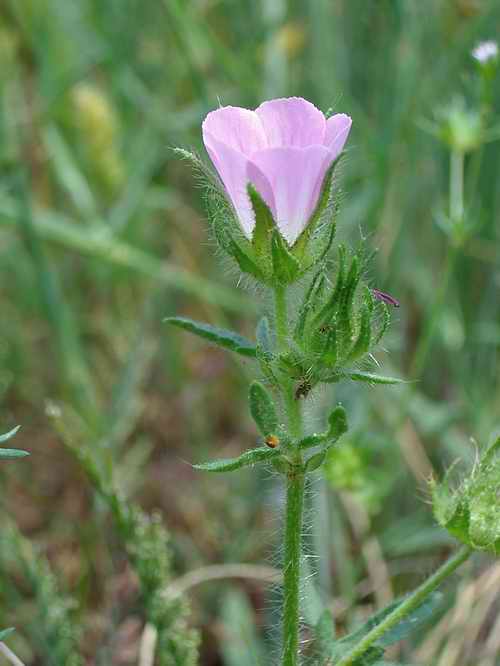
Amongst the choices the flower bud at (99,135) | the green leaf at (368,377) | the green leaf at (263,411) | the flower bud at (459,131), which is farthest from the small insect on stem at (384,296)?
the flower bud at (99,135)

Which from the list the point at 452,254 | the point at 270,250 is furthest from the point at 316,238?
the point at 452,254

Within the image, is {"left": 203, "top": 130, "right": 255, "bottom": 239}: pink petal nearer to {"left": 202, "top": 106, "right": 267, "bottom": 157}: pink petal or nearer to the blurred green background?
{"left": 202, "top": 106, "right": 267, "bottom": 157}: pink petal

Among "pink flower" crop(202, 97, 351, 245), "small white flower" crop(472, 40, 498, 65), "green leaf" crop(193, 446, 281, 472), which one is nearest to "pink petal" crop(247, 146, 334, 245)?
"pink flower" crop(202, 97, 351, 245)

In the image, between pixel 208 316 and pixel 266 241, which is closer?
pixel 266 241

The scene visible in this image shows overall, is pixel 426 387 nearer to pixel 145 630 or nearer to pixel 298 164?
pixel 145 630

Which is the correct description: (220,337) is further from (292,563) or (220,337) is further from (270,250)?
(292,563)

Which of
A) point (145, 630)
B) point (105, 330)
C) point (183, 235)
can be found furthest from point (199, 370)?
point (145, 630)
